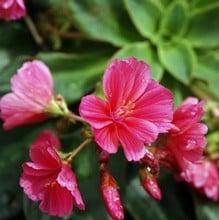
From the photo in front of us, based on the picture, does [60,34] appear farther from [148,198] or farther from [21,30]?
[148,198]

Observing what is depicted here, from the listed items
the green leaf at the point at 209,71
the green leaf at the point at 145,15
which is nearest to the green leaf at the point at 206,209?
the green leaf at the point at 209,71

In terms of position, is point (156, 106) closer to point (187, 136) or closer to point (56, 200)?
point (187, 136)

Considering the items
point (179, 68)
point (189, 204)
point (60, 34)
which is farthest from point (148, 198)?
point (60, 34)

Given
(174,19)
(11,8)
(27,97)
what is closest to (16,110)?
(27,97)

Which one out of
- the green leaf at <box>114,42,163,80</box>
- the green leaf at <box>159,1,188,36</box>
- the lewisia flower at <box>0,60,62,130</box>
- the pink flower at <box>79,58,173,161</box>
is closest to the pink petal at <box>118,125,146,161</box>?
the pink flower at <box>79,58,173,161</box>

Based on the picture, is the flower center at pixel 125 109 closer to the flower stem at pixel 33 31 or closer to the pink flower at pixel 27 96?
the pink flower at pixel 27 96

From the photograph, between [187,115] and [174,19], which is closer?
[187,115]
